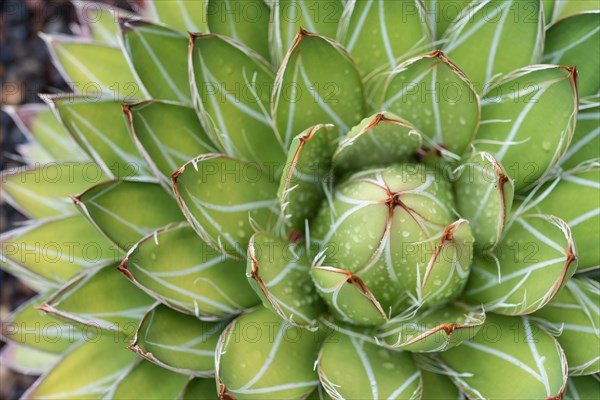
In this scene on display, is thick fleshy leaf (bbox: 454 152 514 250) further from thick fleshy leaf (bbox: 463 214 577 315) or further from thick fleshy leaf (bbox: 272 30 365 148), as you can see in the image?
thick fleshy leaf (bbox: 272 30 365 148)

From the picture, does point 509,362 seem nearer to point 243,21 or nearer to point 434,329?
A: point 434,329

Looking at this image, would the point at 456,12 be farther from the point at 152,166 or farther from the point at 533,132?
the point at 152,166

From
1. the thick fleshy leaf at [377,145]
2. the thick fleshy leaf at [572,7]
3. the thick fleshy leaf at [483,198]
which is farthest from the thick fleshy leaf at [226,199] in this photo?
the thick fleshy leaf at [572,7]

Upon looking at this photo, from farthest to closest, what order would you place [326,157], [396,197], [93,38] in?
[93,38], [326,157], [396,197]

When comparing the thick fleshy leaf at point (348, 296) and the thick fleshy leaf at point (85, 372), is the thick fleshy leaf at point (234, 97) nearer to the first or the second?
the thick fleshy leaf at point (348, 296)

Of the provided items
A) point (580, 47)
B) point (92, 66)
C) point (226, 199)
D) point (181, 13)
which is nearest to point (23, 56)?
point (92, 66)

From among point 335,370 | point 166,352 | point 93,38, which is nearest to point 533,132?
point 335,370

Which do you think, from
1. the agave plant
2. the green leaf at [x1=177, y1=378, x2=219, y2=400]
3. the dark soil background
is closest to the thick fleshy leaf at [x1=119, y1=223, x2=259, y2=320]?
the agave plant
